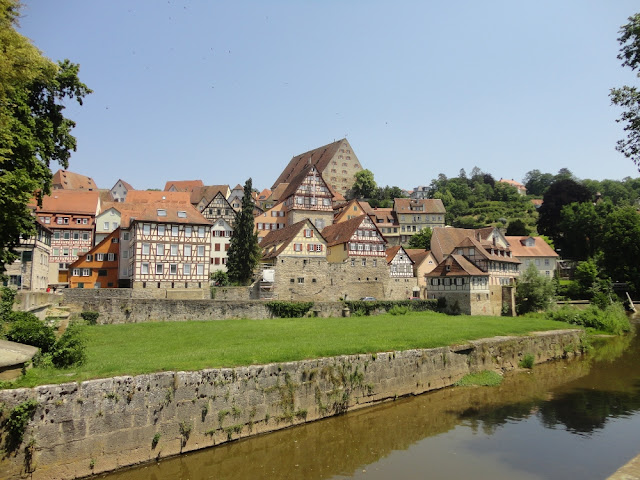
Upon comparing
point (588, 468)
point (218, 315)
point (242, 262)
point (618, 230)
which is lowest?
point (588, 468)

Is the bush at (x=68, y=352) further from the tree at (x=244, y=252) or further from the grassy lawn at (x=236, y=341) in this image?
the tree at (x=244, y=252)

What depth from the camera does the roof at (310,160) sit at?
9725cm

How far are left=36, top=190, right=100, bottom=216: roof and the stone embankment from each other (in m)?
42.8

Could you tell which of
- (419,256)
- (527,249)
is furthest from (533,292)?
(527,249)

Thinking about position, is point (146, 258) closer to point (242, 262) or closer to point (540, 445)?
point (242, 262)

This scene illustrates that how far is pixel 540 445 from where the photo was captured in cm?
1600

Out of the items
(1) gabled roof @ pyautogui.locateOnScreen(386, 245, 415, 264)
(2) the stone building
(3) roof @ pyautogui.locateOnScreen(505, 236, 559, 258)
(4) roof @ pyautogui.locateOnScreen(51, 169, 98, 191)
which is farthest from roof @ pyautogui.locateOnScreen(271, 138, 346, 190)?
(1) gabled roof @ pyautogui.locateOnScreen(386, 245, 415, 264)

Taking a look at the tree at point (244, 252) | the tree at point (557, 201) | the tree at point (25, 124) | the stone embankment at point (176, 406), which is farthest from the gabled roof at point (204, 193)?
the stone embankment at point (176, 406)

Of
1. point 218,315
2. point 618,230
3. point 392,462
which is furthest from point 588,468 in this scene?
point 618,230

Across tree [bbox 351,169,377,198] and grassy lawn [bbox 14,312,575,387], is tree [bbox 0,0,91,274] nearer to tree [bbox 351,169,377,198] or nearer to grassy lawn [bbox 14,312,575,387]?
grassy lawn [bbox 14,312,575,387]

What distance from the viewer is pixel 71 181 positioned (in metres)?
91.0

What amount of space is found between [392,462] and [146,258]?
106 feet

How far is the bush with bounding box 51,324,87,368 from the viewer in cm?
1491

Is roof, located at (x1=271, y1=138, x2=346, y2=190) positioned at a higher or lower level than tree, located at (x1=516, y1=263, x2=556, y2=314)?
higher
